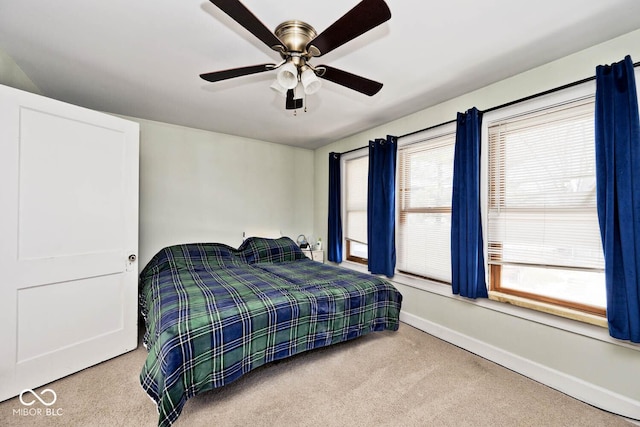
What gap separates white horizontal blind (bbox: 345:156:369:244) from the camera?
3990 mm

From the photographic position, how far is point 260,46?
2.00 m

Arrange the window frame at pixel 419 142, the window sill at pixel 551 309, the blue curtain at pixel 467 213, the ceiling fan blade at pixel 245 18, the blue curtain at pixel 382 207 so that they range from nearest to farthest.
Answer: the ceiling fan blade at pixel 245 18, the window sill at pixel 551 309, the blue curtain at pixel 467 213, the window frame at pixel 419 142, the blue curtain at pixel 382 207

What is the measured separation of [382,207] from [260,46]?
2219 millimetres

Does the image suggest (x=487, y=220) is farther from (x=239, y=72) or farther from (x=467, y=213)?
(x=239, y=72)

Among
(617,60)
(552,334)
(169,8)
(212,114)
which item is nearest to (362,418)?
(552,334)

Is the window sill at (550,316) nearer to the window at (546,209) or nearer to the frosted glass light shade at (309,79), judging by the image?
the window at (546,209)

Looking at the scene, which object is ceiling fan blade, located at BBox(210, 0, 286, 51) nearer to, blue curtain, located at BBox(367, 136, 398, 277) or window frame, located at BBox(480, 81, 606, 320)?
window frame, located at BBox(480, 81, 606, 320)

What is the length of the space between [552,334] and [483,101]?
2023mm

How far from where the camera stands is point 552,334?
2119 mm

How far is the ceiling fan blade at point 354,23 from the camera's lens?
47.6 inches

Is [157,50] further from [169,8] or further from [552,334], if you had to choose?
[552,334]

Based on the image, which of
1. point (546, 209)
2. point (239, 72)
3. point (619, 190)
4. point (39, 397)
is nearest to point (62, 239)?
point (39, 397)

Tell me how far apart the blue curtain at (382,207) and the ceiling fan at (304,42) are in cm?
153

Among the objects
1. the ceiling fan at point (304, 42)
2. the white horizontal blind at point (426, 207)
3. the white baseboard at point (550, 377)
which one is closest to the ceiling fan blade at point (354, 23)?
the ceiling fan at point (304, 42)
